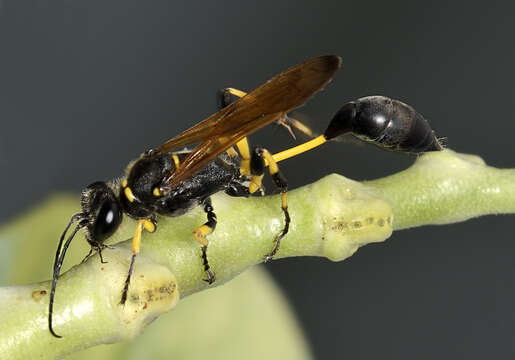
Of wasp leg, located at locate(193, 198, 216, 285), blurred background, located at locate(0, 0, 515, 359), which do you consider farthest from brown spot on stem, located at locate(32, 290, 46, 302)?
blurred background, located at locate(0, 0, 515, 359)

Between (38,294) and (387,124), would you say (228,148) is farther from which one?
(38,294)

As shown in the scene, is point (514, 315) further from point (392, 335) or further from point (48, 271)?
point (48, 271)

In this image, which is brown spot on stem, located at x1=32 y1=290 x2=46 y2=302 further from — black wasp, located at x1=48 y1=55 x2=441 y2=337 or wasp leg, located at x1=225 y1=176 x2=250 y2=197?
wasp leg, located at x1=225 y1=176 x2=250 y2=197

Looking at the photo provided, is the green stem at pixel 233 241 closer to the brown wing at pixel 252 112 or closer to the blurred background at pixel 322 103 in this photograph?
the brown wing at pixel 252 112

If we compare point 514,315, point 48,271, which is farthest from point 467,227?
point 48,271

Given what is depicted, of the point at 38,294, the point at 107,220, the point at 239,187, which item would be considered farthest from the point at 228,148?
the point at 38,294
